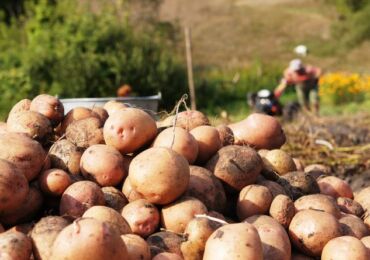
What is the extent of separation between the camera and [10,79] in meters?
12.2

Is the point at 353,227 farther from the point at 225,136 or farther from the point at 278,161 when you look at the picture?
the point at 225,136

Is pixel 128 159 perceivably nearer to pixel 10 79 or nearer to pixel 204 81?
pixel 10 79

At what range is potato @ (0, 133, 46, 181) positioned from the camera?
2.62 metres

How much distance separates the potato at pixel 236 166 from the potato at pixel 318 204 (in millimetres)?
271

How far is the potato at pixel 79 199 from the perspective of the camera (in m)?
2.51

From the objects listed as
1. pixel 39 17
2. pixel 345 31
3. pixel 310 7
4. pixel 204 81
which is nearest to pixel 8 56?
pixel 39 17

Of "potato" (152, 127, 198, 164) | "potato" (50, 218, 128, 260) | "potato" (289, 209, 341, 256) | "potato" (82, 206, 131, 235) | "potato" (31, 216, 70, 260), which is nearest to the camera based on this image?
"potato" (50, 218, 128, 260)

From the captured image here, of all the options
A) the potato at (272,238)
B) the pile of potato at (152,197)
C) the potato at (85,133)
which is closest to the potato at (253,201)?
the pile of potato at (152,197)

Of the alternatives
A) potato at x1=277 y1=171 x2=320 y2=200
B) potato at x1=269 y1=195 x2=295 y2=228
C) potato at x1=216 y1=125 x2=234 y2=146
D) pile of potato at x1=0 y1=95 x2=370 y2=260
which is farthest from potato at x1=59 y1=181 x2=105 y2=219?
potato at x1=277 y1=171 x2=320 y2=200

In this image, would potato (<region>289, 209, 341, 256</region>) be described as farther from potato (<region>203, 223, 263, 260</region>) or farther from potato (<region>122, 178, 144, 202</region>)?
potato (<region>122, 178, 144, 202</region>)

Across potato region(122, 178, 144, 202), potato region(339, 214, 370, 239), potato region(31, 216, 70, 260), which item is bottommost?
potato region(339, 214, 370, 239)

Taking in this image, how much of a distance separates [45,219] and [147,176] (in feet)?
1.60

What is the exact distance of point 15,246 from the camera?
83.2 inches

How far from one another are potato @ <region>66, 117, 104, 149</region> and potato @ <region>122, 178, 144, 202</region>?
→ 410mm
